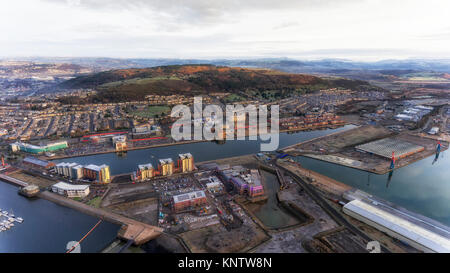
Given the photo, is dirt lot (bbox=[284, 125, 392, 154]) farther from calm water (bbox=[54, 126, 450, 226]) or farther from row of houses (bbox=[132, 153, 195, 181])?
row of houses (bbox=[132, 153, 195, 181])

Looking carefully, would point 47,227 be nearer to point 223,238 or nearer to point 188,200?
point 188,200

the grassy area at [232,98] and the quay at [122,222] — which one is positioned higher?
the grassy area at [232,98]

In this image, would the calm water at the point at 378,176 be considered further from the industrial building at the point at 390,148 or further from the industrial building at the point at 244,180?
the industrial building at the point at 244,180

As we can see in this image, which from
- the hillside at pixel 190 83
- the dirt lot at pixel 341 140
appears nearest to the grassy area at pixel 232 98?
the hillside at pixel 190 83

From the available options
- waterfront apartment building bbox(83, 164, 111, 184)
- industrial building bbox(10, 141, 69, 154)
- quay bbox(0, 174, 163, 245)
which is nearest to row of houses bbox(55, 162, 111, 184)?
waterfront apartment building bbox(83, 164, 111, 184)

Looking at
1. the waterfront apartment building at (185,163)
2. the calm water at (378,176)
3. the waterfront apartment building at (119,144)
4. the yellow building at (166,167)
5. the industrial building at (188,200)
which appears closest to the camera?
the industrial building at (188,200)

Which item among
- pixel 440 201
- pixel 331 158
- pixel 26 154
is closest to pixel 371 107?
pixel 331 158
